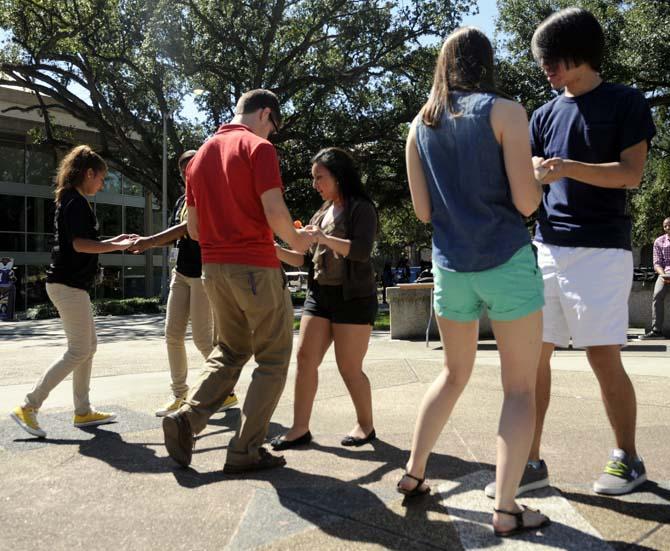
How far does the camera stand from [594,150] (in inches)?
121

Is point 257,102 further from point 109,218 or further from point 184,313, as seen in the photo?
point 109,218

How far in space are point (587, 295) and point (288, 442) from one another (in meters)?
1.89

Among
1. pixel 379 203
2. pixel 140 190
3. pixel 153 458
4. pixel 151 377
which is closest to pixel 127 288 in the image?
pixel 140 190

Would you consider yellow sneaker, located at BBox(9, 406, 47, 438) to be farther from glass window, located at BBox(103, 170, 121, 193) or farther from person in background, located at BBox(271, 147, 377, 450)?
glass window, located at BBox(103, 170, 121, 193)

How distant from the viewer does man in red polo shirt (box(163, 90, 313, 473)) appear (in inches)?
134

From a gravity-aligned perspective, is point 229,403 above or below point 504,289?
below

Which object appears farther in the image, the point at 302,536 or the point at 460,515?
the point at 460,515

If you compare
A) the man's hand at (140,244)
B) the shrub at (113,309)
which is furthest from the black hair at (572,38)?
the shrub at (113,309)

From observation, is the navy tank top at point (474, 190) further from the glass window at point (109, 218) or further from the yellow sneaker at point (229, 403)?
the glass window at point (109, 218)

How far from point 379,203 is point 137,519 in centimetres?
2222

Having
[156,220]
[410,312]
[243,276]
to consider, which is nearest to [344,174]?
[243,276]

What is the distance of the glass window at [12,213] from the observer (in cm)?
2758

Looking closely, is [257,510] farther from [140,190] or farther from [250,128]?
[140,190]

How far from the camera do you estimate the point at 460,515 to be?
2795 millimetres
